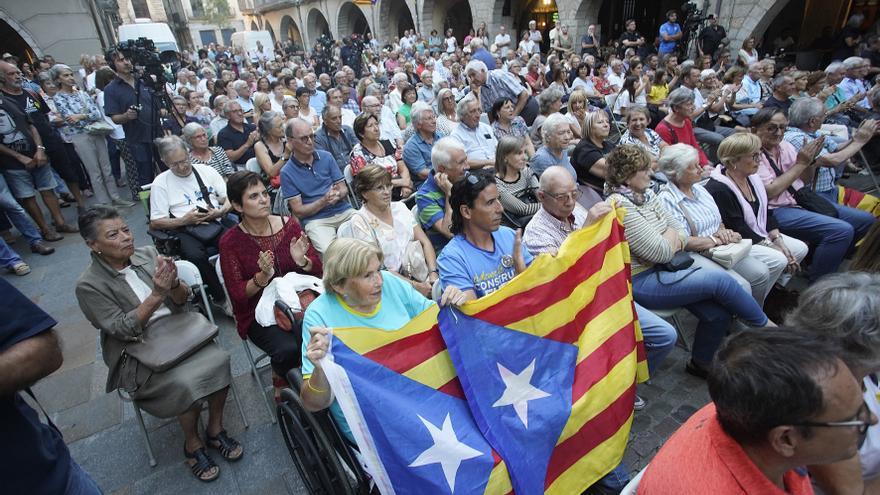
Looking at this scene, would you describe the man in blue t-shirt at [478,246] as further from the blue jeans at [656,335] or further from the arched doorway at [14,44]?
the arched doorway at [14,44]

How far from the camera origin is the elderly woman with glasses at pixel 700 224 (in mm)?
3406

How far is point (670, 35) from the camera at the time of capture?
12750mm

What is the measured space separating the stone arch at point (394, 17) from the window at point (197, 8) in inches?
1625

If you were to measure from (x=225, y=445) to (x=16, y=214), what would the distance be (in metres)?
5.48

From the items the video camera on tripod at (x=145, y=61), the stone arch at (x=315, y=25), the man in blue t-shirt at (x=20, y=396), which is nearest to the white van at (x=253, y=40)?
the stone arch at (x=315, y=25)

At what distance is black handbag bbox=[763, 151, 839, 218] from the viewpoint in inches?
168

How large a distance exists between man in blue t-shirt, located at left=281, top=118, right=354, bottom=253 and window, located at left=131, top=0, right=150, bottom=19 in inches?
2322

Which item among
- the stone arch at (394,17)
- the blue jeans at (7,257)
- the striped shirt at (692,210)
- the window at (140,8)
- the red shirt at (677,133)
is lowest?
the blue jeans at (7,257)

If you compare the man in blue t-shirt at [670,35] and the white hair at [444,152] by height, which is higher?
the man in blue t-shirt at [670,35]

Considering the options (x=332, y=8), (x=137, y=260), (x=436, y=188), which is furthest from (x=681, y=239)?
(x=332, y=8)

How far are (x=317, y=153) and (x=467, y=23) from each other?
27922 mm

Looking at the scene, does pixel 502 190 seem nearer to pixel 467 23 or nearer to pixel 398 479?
pixel 398 479

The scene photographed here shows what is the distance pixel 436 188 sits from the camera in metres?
4.05

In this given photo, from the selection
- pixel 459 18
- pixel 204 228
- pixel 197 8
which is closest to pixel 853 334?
pixel 204 228
